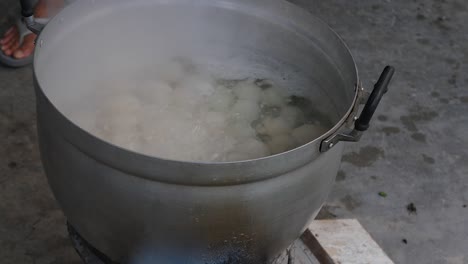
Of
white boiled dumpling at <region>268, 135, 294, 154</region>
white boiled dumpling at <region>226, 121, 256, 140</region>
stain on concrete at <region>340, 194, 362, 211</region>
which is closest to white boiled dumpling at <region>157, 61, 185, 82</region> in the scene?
white boiled dumpling at <region>226, 121, 256, 140</region>

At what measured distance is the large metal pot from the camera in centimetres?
89

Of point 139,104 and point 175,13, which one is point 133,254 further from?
point 175,13

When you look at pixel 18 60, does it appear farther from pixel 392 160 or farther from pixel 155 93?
pixel 392 160

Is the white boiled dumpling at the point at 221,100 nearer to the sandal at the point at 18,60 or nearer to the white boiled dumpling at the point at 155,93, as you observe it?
the white boiled dumpling at the point at 155,93

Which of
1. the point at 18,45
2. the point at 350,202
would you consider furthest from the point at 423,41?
the point at 18,45

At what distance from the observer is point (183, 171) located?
0.84 metres

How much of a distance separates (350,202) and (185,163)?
1574mm

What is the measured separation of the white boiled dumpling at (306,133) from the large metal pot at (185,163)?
2.0 inches

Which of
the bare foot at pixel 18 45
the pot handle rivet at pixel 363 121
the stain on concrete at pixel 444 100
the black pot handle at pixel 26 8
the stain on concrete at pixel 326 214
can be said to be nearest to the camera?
the pot handle rivet at pixel 363 121

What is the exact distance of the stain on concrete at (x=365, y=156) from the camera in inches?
96.7

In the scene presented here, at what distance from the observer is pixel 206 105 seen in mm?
1312

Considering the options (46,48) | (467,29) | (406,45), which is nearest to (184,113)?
(46,48)

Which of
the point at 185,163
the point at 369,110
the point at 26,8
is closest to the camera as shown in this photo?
the point at 185,163

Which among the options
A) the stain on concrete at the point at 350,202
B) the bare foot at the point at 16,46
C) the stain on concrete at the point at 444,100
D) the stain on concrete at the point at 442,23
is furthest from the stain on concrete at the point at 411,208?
the bare foot at the point at 16,46
